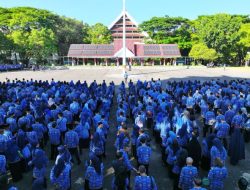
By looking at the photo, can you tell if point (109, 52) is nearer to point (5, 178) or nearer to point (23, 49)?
point (23, 49)

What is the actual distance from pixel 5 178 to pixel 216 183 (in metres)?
4.70

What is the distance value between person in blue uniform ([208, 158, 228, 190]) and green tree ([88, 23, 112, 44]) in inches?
2754

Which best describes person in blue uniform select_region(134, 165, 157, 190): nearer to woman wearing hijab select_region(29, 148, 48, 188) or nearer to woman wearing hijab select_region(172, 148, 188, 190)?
woman wearing hijab select_region(172, 148, 188, 190)

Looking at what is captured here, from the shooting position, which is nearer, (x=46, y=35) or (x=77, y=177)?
(x=77, y=177)

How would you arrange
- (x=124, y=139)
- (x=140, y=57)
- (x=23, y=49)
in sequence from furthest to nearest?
(x=140, y=57) < (x=23, y=49) < (x=124, y=139)

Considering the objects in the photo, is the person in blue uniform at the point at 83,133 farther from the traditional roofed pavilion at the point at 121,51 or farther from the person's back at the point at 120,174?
the traditional roofed pavilion at the point at 121,51

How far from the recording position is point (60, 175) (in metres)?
6.80

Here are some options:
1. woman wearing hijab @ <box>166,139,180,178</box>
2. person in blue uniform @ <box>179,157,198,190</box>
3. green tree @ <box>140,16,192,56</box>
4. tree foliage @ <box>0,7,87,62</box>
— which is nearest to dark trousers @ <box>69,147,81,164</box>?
woman wearing hijab @ <box>166,139,180,178</box>

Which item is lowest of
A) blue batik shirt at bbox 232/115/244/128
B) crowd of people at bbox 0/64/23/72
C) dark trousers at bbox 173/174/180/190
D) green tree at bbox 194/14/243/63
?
dark trousers at bbox 173/174/180/190

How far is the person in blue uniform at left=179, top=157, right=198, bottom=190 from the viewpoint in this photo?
6594 millimetres

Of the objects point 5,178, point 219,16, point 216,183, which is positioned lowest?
point 216,183

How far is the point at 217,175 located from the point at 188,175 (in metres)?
0.72

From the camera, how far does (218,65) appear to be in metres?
66.6

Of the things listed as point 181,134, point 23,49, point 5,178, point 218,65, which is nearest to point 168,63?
point 218,65
